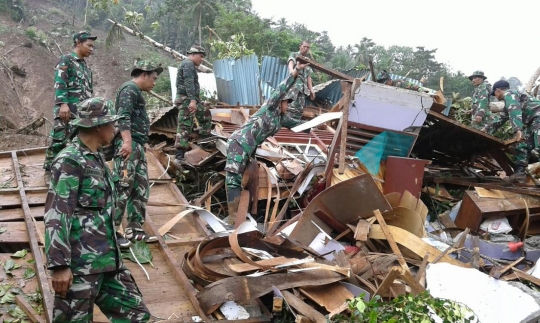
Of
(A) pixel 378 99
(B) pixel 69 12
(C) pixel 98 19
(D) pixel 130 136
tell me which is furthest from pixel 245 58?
(B) pixel 69 12

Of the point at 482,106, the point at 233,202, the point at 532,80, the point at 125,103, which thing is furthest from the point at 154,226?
the point at 532,80

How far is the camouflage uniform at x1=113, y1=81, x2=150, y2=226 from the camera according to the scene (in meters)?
4.53

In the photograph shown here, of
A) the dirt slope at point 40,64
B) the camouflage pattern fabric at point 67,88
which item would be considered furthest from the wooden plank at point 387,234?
the dirt slope at point 40,64

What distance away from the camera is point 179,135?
24.4ft

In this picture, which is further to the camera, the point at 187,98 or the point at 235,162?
the point at 187,98

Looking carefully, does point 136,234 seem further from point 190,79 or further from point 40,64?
point 40,64

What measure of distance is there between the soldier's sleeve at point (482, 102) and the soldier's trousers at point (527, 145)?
1663mm

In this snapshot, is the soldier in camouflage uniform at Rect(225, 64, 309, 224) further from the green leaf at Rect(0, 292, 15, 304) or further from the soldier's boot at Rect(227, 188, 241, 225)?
the green leaf at Rect(0, 292, 15, 304)

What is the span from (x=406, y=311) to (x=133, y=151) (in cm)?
305

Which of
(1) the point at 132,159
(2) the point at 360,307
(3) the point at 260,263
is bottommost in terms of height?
(3) the point at 260,263

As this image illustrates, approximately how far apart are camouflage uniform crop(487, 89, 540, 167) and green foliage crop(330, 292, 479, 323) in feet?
16.0

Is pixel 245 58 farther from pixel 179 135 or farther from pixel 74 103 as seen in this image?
pixel 74 103

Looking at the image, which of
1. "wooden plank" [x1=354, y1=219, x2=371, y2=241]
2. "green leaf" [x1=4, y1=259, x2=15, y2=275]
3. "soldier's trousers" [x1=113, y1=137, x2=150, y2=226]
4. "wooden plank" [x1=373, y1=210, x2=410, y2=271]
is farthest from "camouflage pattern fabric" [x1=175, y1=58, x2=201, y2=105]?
"green leaf" [x1=4, y1=259, x2=15, y2=275]

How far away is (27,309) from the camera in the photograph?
336 centimetres
